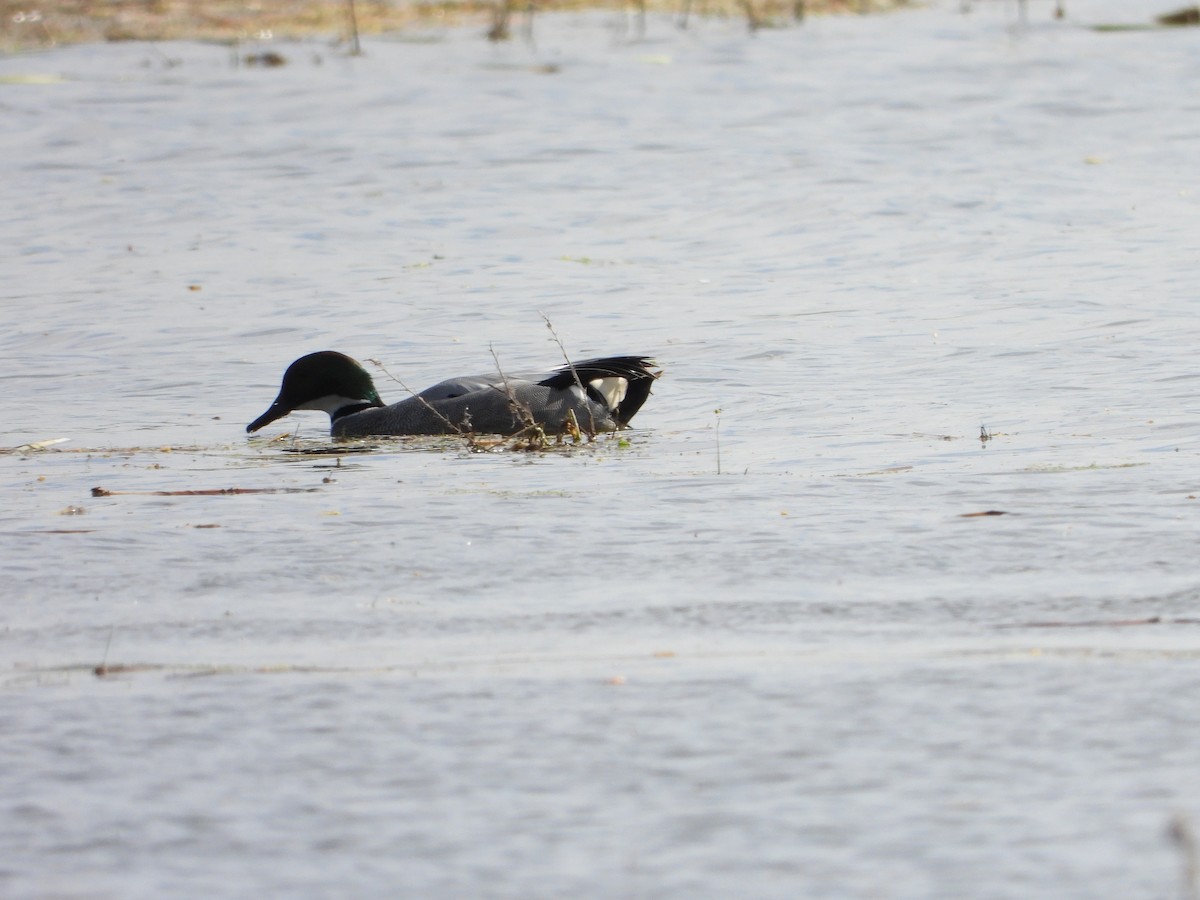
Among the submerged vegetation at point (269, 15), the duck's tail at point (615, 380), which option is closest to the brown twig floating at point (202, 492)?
the duck's tail at point (615, 380)

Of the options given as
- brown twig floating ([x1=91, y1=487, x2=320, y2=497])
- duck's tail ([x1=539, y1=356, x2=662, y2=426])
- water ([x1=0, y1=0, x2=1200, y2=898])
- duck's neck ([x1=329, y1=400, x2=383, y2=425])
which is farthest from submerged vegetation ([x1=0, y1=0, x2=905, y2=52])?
brown twig floating ([x1=91, y1=487, x2=320, y2=497])

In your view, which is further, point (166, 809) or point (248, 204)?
point (248, 204)

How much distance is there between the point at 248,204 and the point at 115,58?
32.5ft

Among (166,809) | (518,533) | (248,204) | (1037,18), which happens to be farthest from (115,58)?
(166,809)

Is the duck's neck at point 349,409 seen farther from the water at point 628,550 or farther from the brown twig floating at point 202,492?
the brown twig floating at point 202,492

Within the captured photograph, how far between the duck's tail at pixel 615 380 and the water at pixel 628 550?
9.9 inches

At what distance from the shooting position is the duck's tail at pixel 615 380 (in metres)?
7.63

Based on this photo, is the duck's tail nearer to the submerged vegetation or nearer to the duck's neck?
the duck's neck

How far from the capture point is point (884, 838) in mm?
2959

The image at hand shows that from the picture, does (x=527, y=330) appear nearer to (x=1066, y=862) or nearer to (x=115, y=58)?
(x=1066, y=862)

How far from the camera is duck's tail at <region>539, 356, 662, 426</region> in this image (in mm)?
7628

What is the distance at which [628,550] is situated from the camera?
4980 mm

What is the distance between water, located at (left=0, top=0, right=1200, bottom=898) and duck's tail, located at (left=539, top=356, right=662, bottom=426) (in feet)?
0.82

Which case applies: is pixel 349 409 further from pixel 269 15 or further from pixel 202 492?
pixel 269 15
